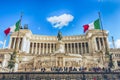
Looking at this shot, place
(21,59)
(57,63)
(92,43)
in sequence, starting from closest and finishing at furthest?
(57,63) < (21,59) < (92,43)

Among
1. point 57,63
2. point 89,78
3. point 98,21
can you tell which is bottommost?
point 89,78

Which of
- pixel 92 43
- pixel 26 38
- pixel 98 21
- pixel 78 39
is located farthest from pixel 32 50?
pixel 98 21

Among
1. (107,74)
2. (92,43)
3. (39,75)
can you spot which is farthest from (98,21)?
(92,43)

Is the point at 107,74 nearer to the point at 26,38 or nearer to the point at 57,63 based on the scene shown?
the point at 57,63

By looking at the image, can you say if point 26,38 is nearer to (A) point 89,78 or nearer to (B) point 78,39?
(B) point 78,39

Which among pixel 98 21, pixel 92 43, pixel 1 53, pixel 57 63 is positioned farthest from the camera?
pixel 92 43

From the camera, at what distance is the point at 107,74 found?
2862 cm

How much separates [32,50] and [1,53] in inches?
810

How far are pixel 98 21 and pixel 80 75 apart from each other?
16.3 m

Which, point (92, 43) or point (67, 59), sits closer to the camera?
point (67, 59)

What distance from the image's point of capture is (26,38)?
8075 centimetres

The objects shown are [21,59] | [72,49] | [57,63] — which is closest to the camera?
[57,63]

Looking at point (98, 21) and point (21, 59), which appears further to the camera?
point (21, 59)

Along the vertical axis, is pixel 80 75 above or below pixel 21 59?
below
